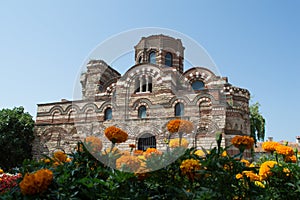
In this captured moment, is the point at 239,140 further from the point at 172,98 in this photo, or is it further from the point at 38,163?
the point at 172,98

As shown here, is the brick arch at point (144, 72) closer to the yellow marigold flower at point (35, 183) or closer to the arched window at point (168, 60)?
the arched window at point (168, 60)

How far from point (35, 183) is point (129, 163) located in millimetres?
711

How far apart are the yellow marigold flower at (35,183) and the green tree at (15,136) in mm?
16019

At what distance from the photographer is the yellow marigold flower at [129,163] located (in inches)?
89.6

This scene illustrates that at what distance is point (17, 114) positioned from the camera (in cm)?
1792

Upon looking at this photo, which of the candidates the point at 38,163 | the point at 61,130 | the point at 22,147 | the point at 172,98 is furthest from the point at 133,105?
the point at 38,163

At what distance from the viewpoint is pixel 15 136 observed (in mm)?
16984

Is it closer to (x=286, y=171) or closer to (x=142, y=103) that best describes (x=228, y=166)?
(x=286, y=171)

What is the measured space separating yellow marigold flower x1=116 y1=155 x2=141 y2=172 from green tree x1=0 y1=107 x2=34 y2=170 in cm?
1608

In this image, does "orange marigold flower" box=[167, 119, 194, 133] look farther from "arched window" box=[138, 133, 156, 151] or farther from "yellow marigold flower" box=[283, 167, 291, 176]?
"arched window" box=[138, 133, 156, 151]

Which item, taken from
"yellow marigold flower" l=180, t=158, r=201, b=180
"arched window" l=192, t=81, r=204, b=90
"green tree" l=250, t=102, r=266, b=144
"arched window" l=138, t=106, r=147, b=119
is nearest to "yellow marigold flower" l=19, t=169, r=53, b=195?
"yellow marigold flower" l=180, t=158, r=201, b=180

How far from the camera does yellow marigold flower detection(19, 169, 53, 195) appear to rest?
201 centimetres

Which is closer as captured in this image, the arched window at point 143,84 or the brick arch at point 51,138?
the arched window at point 143,84

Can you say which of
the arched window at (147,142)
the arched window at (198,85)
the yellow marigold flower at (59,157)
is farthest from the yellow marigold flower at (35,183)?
the arched window at (198,85)
